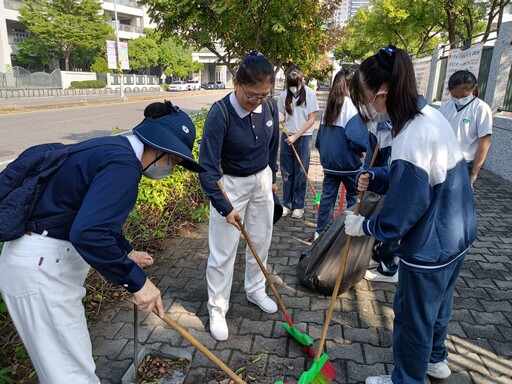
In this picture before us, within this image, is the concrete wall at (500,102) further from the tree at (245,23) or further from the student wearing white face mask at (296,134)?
the student wearing white face mask at (296,134)

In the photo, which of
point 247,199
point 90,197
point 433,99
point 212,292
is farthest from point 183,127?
point 433,99

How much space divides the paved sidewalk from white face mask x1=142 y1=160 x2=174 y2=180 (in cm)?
134

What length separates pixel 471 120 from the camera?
13.3 ft

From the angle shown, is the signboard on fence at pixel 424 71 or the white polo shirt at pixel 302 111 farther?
the signboard on fence at pixel 424 71

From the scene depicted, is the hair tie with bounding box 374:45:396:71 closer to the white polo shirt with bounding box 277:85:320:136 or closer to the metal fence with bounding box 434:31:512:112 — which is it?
the white polo shirt with bounding box 277:85:320:136

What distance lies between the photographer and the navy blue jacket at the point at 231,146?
2572 mm

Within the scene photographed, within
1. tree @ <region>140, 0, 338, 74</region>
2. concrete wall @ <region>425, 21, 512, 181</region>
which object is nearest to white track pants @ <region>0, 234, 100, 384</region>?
tree @ <region>140, 0, 338, 74</region>

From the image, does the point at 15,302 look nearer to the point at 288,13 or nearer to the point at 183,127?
the point at 183,127

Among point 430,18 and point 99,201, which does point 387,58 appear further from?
point 430,18

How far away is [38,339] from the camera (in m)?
1.64

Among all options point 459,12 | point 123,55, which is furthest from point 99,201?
point 123,55

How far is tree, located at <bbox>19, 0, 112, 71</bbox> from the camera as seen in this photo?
33219mm

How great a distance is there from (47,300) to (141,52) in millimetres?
47275

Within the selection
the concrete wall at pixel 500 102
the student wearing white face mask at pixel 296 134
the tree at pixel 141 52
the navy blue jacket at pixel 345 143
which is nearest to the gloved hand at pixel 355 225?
the navy blue jacket at pixel 345 143
